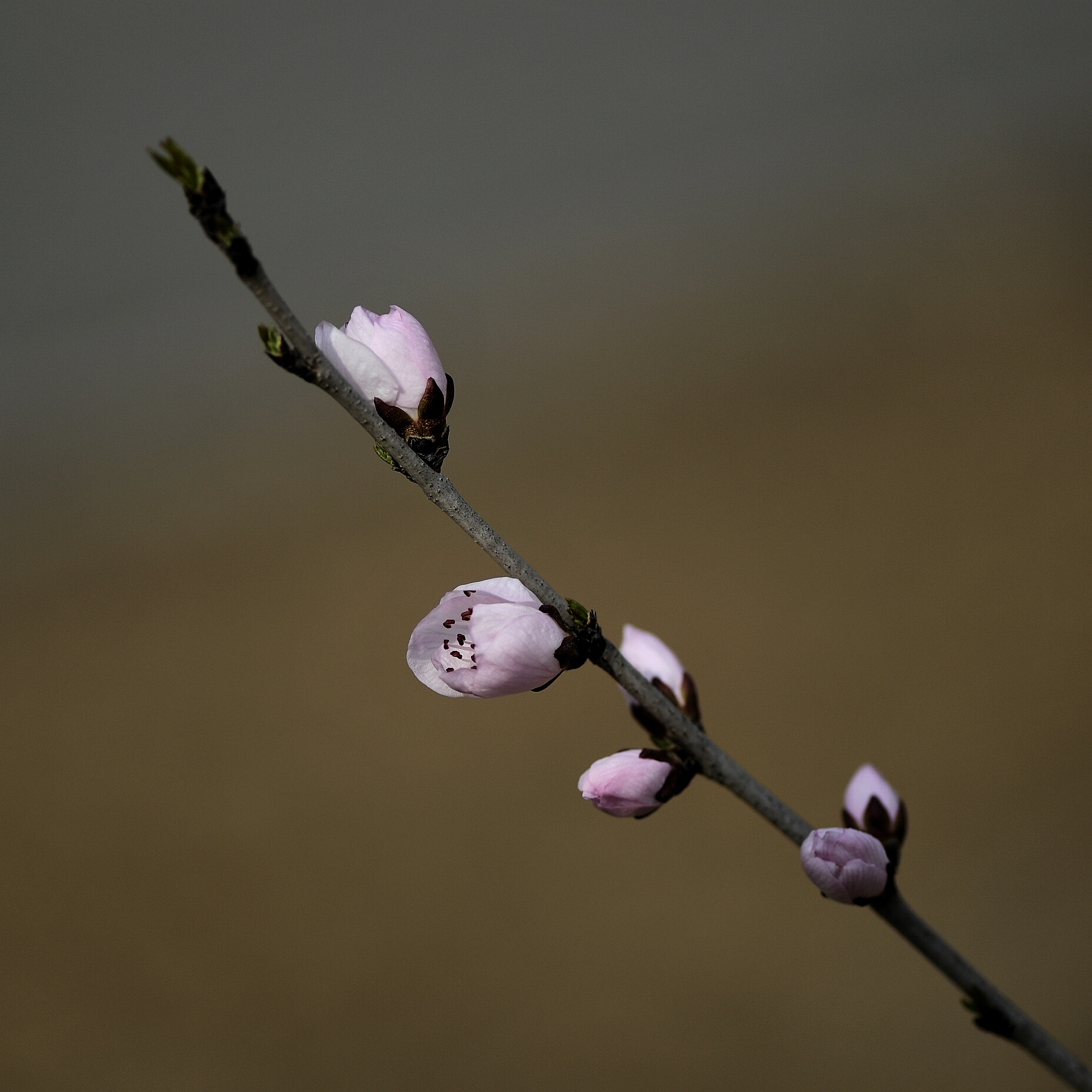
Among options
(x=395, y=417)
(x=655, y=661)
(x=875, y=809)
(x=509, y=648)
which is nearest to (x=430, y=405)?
(x=395, y=417)

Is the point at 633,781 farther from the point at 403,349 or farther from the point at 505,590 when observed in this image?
the point at 403,349

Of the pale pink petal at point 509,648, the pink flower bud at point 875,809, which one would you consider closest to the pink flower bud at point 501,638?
the pale pink petal at point 509,648

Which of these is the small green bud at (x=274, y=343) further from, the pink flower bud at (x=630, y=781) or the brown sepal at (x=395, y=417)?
the pink flower bud at (x=630, y=781)

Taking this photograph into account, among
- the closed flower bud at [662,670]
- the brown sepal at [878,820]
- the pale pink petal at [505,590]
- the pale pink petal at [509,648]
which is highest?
the pale pink petal at [505,590]

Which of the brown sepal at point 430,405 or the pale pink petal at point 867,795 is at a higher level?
the brown sepal at point 430,405

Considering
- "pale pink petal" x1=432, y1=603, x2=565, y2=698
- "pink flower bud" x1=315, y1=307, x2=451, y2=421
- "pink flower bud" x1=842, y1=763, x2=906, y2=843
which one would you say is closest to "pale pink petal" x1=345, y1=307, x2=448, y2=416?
"pink flower bud" x1=315, y1=307, x2=451, y2=421

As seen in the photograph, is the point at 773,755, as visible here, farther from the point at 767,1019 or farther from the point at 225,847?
the point at 225,847
